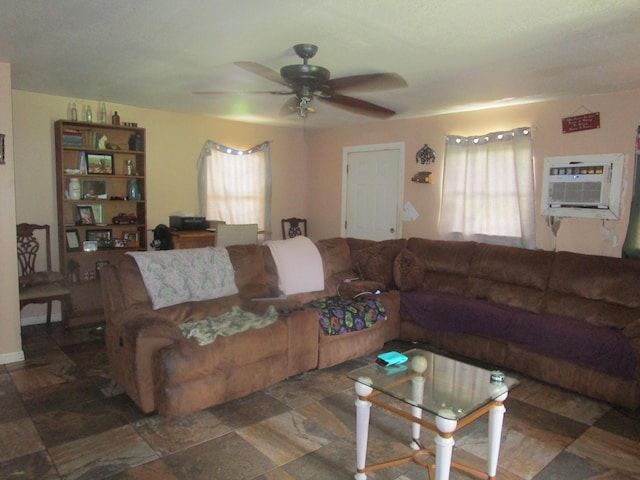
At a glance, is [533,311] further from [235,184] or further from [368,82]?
[235,184]

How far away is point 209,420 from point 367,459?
1.00 m

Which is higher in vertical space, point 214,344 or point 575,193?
point 575,193

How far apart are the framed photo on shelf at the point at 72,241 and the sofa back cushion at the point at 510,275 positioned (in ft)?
13.2

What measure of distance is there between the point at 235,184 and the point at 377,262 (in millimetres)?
2448

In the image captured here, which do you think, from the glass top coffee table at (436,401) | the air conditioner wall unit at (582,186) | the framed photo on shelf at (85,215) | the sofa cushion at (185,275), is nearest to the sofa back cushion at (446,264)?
the air conditioner wall unit at (582,186)

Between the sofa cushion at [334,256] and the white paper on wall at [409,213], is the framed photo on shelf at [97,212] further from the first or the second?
the white paper on wall at [409,213]

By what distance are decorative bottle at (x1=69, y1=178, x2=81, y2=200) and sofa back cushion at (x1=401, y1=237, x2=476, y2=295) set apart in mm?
3539

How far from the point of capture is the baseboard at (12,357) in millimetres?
3443

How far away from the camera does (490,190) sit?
462 centimetres

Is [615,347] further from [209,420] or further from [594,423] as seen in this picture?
[209,420]

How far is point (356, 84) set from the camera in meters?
2.67

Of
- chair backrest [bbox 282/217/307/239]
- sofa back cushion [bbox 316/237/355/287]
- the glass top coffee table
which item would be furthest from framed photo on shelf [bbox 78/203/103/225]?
the glass top coffee table

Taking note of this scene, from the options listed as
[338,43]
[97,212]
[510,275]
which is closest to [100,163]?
[97,212]

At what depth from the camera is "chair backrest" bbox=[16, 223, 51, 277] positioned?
427 centimetres
